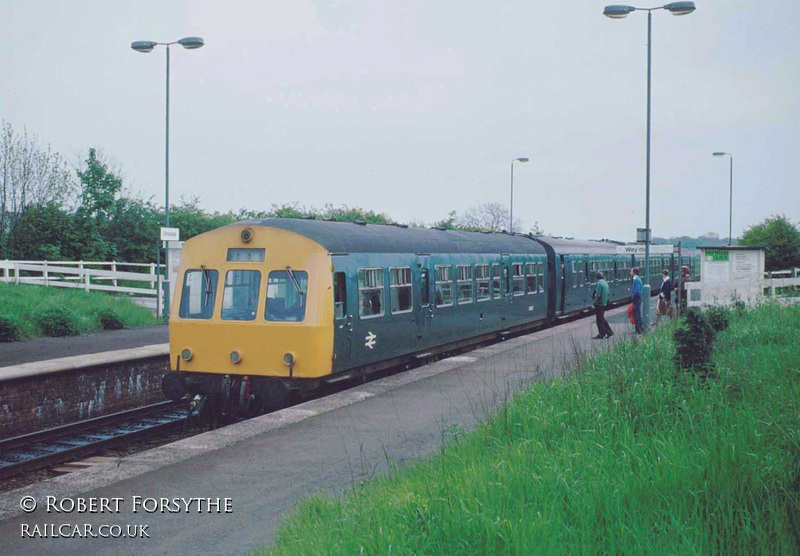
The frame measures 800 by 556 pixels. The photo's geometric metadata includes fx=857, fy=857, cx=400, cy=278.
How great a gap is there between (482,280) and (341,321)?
295 inches

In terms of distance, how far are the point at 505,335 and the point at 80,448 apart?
42.9 feet

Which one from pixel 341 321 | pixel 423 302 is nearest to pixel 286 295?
pixel 341 321

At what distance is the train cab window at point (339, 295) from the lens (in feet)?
39.2

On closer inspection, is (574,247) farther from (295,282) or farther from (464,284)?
(295,282)

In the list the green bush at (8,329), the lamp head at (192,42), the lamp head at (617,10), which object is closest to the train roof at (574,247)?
the lamp head at (617,10)

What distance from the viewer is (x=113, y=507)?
22.6 ft

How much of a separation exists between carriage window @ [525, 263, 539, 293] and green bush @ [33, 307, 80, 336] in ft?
37.4

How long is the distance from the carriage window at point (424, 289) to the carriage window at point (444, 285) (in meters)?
0.46

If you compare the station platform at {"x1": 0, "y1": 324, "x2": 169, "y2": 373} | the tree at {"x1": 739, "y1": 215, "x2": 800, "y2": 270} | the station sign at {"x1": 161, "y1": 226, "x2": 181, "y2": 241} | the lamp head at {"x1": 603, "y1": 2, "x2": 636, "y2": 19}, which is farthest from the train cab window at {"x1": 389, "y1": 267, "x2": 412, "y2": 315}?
the tree at {"x1": 739, "y1": 215, "x2": 800, "y2": 270}

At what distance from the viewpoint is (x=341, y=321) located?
12.1 meters

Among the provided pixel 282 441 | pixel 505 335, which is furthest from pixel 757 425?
pixel 505 335

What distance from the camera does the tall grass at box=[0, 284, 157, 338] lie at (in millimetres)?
20047

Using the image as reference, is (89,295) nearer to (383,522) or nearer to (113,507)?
(113,507)

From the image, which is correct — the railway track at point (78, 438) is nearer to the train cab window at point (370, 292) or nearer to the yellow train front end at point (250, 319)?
the yellow train front end at point (250, 319)
